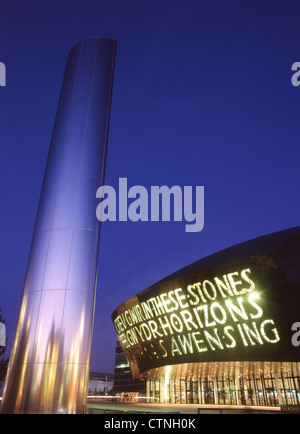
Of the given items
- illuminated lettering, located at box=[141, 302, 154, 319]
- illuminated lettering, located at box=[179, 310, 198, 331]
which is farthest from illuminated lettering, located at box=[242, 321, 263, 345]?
illuminated lettering, located at box=[141, 302, 154, 319]

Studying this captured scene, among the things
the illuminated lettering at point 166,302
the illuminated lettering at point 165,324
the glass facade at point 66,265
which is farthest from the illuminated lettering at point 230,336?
the glass facade at point 66,265

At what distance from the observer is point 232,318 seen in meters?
26.7

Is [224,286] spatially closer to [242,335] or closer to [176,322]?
[242,335]

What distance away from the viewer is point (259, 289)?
24625 mm

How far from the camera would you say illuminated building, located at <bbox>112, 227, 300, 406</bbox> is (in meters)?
23.9

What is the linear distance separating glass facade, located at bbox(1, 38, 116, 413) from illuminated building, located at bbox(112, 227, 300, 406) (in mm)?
18938

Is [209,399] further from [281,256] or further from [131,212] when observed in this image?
[131,212]

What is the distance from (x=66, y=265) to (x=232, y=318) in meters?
22.8

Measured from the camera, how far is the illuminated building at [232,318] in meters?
23.9

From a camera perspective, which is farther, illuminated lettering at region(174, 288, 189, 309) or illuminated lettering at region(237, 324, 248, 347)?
illuminated lettering at region(174, 288, 189, 309)

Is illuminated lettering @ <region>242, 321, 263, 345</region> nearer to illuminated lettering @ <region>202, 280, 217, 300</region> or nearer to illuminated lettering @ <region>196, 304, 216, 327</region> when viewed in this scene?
illuminated lettering @ <region>196, 304, 216, 327</region>
